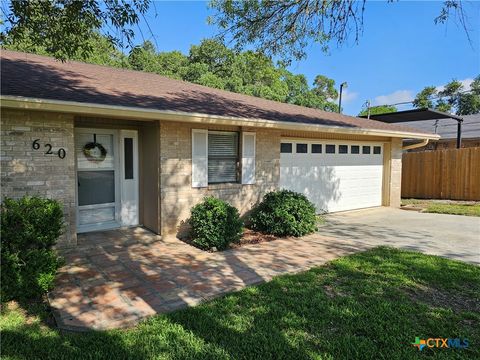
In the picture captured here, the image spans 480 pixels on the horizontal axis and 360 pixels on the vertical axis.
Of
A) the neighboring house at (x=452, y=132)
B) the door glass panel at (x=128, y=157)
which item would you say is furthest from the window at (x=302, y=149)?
the neighboring house at (x=452, y=132)

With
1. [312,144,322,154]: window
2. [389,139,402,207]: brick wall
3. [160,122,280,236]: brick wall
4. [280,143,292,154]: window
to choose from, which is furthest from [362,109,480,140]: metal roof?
[160,122,280,236]: brick wall

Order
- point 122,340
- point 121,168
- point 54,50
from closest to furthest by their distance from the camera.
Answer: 1. point 122,340
2. point 54,50
3. point 121,168

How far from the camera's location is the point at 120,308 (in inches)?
152

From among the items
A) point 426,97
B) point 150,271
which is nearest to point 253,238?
point 150,271

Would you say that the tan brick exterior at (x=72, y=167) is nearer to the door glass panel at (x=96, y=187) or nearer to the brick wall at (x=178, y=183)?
the brick wall at (x=178, y=183)

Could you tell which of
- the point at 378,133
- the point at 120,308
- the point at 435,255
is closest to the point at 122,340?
the point at 120,308

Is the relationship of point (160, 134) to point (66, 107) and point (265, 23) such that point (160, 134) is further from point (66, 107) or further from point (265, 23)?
point (265, 23)

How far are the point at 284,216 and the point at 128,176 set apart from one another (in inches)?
141

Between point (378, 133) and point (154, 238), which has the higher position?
point (378, 133)

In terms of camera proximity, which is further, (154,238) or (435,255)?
(154,238)

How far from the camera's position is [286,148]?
962 cm

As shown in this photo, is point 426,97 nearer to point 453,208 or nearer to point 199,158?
point 453,208

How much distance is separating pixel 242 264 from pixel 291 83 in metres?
33.4

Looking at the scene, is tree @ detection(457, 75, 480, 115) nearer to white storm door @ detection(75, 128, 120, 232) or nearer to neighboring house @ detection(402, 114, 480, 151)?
neighboring house @ detection(402, 114, 480, 151)
